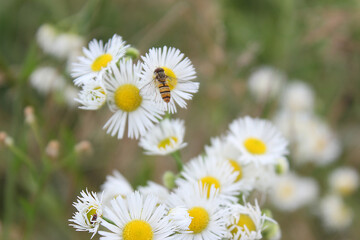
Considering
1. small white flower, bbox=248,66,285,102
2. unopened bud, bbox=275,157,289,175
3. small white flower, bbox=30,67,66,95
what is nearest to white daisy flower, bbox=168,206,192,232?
unopened bud, bbox=275,157,289,175

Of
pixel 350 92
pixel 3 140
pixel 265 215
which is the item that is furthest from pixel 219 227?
pixel 350 92

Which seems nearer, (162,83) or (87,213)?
(87,213)

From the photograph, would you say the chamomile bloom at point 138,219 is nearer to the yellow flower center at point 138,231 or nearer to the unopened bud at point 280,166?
the yellow flower center at point 138,231

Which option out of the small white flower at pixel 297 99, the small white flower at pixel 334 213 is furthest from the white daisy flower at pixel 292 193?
the small white flower at pixel 297 99

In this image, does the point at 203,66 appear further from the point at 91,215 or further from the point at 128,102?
the point at 91,215

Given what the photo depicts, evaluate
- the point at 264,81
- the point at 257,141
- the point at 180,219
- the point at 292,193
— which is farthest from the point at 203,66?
the point at 180,219
